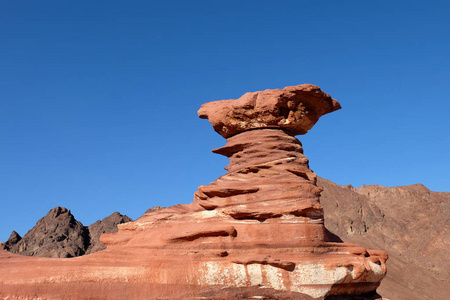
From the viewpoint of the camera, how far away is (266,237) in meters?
14.6

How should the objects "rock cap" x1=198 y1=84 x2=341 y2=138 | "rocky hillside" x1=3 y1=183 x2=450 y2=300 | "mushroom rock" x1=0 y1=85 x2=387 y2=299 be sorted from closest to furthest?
"mushroom rock" x1=0 y1=85 x2=387 y2=299 < "rock cap" x1=198 y1=84 x2=341 y2=138 < "rocky hillside" x1=3 y1=183 x2=450 y2=300

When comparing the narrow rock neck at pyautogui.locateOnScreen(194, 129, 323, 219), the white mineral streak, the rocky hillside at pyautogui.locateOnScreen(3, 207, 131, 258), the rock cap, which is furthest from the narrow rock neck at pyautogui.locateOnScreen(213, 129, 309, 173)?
the rocky hillside at pyautogui.locateOnScreen(3, 207, 131, 258)

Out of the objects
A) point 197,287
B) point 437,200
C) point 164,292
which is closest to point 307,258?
point 197,287

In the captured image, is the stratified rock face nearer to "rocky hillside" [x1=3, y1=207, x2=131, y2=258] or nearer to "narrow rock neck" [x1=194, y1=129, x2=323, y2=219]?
"rocky hillside" [x1=3, y1=207, x2=131, y2=258]

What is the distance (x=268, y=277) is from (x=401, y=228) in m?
54.8

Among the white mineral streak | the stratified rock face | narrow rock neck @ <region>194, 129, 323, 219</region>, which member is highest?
the stratified rock face

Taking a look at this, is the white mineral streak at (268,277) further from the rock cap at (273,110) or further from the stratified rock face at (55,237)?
the stratified rock face at (55,237)

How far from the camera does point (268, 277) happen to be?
45.8 ft

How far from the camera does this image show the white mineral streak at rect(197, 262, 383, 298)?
14.0 m

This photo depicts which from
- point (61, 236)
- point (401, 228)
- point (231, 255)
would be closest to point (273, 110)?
point (231, 255)

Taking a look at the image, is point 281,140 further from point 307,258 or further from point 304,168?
point 307,258

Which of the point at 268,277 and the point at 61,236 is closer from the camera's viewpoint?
the point at 268,277

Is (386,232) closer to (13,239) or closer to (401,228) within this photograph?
(401,228)

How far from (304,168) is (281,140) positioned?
1.38 meters
